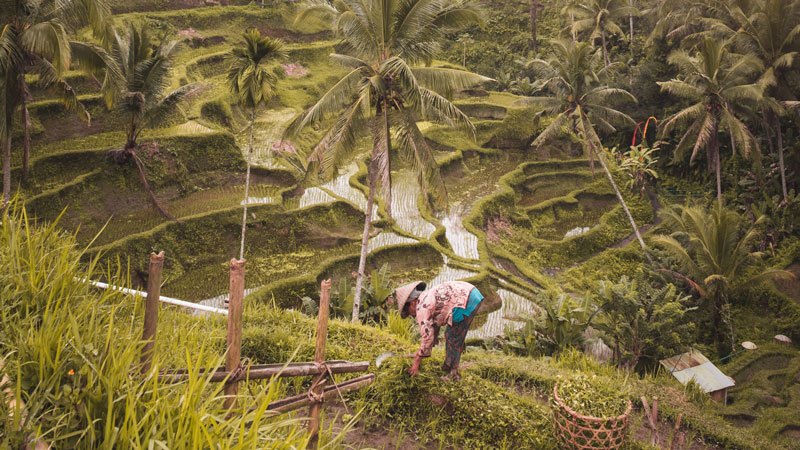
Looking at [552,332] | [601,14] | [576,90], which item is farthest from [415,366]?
[601,14]

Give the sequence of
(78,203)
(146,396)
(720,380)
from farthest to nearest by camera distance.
Result: (78,203)
(720,380)
(146,396)

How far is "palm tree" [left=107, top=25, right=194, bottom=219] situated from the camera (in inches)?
461

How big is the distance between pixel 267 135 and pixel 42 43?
779 centimetres

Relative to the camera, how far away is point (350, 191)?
1499 cm

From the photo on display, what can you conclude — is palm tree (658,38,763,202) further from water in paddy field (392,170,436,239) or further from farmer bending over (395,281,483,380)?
farmer bending over (395,281,483,380)

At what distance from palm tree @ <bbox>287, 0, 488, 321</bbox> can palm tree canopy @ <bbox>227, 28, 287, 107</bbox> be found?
82.6 inches

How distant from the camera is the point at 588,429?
4.52 m

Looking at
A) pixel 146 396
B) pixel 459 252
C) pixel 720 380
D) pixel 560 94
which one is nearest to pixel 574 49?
pixel 560 94

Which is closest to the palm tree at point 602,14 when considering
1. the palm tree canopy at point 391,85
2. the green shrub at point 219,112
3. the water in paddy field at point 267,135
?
the water in paddy field at point 267,135

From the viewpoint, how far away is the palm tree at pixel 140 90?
461 inches

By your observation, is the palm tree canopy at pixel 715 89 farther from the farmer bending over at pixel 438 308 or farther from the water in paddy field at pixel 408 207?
the farmer bending over at pixel 438 308

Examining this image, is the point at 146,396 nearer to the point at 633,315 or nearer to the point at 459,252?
the point at 633,315

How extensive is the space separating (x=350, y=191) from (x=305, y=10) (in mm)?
6124

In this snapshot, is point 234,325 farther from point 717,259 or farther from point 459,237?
point 717,259
